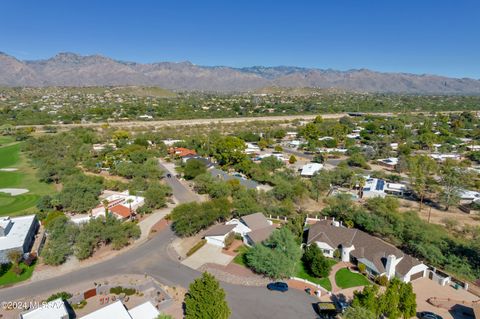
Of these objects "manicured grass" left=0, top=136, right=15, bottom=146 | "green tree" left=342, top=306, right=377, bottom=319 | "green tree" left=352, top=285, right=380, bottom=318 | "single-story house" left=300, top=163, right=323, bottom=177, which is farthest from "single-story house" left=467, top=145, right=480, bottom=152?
"manicured grass" left=0, top=136, right=15, bottom=146

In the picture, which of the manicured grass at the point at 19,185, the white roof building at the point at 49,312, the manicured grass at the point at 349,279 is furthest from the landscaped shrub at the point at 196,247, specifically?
the manicured grass at the point at 19,185

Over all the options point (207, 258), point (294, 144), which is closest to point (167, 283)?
point (207, 258)

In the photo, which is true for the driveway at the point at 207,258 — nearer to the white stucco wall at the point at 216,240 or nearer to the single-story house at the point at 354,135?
the white stucco wall at the point at 216,240

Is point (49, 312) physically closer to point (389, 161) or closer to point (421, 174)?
point (421, 174)

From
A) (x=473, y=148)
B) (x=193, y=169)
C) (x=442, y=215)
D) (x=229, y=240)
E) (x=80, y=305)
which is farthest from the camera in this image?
(x=473, y=148)

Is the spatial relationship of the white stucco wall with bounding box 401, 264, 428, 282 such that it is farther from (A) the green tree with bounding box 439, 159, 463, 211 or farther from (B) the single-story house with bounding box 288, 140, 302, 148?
(B) the single-story house with bounding box 288, 140, 302, 148

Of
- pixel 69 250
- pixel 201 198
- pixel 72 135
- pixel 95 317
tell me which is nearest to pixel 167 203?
pixel 201 198
